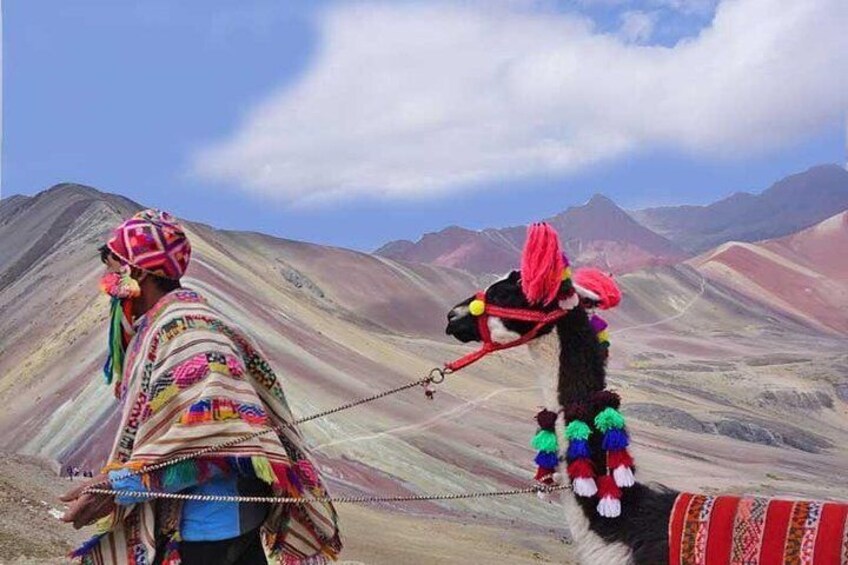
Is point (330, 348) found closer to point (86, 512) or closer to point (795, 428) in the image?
point (795, 428)

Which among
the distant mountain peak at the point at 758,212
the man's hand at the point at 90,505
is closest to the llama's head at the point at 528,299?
the man's hand at the point at 90,505

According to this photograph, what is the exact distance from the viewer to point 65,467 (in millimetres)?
13562

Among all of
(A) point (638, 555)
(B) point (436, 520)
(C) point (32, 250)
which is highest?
(C) point (32, 250)

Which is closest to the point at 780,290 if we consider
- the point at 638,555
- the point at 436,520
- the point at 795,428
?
the point at 795,428

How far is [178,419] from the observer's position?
268 cm

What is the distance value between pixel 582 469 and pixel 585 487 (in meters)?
0.06

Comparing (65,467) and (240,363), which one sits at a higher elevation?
(240,363)

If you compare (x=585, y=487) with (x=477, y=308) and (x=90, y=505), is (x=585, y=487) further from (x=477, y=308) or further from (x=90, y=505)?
(x=90, y=505)

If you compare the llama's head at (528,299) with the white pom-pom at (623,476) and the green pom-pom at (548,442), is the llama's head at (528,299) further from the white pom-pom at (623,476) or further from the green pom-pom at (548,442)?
the white pom-pom at (623,476)

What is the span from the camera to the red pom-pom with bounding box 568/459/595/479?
3.16 meters

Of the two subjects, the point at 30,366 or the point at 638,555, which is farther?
the point at 30,366

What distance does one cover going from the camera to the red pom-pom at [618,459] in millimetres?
3145

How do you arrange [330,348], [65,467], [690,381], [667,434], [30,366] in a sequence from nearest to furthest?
[65,467] → [30,366] → [330,348] → [667,434] → [690,381]

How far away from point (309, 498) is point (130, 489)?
21.5 inches
